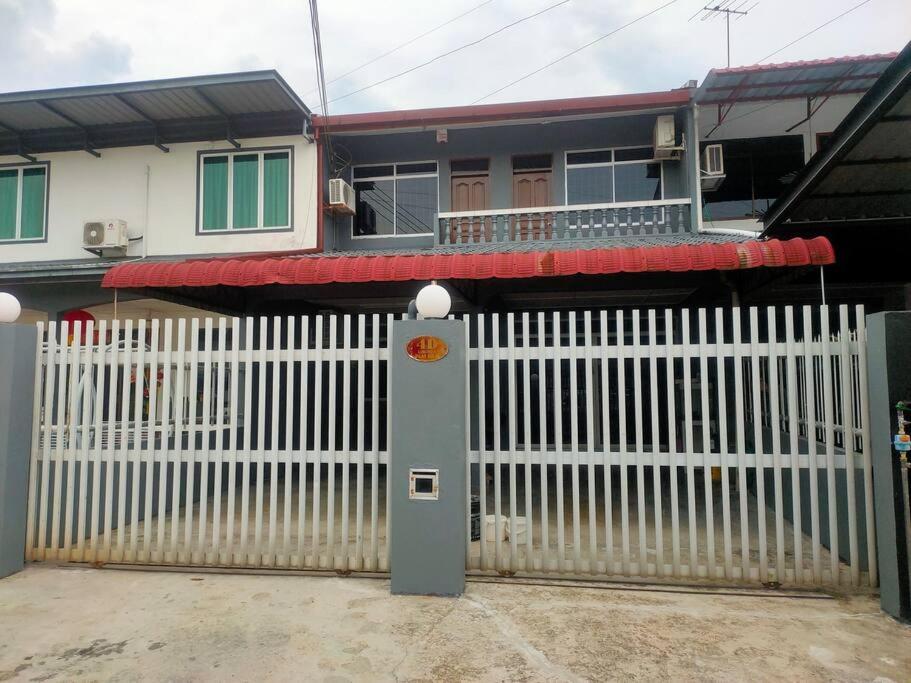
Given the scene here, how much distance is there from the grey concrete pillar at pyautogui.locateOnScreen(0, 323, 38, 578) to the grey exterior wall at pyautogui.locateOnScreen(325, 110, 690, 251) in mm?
5778

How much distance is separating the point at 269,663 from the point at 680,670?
6.92 feet

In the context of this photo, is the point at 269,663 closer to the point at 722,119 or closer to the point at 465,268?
the point at 465,268

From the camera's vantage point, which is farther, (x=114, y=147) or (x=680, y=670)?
(x=114, y=147)

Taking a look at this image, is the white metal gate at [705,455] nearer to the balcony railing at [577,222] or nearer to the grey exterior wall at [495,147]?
the balcony railing at [577,222]

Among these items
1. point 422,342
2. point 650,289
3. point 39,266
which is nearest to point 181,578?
point 422,342

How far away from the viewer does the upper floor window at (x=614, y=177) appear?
9711 millimetres

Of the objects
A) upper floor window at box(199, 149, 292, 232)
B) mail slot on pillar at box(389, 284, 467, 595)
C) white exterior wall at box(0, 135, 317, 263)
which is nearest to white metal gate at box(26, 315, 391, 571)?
mail slot on pillar at box(389, 284, 467, 595)

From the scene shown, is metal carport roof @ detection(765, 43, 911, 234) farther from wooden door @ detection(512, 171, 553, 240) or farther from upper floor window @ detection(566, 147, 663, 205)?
wooden door @ detection(512, 171, 553, 240)

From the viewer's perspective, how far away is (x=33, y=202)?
10.2 m

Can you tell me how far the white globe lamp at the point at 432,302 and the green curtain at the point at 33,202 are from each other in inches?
376

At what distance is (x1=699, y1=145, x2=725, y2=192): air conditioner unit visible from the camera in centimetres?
927

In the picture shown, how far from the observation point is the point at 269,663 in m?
2.96

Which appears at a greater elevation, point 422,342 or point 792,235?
point 792,235

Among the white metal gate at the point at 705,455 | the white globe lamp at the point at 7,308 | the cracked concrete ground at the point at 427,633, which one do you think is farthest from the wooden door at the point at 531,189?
the white globe lamp at the point at 7,308
